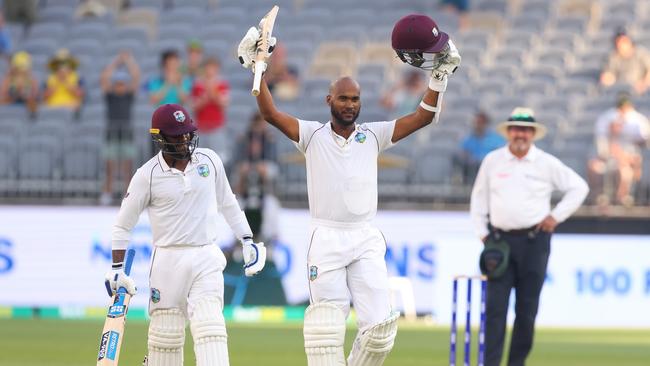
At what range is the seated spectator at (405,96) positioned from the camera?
20.6 metres

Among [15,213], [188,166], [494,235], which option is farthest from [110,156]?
[188,166]

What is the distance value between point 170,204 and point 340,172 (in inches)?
43.3

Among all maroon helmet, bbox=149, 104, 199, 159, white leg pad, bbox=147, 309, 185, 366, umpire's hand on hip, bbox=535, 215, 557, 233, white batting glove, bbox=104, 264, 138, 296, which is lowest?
white leg pad, bbox=147, 309, 185, 366

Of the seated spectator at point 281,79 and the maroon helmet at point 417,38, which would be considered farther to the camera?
the seated spectator at point 281,79

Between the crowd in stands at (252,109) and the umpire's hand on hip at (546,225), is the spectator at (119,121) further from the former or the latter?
the umpire's hand on hip at (546,225)

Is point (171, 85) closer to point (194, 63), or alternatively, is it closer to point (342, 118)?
point (194, 63)

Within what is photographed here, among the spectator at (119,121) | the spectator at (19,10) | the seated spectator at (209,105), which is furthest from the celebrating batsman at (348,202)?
the spectator at (19,10)

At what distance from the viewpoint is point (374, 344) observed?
9266mm

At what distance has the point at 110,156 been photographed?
19.5 m

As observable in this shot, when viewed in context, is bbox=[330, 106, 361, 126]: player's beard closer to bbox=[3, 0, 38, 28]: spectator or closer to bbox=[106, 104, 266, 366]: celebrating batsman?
bbox=[106, 104, 266, 366]: celebrating batsman

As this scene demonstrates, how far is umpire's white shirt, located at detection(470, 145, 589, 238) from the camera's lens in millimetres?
11953

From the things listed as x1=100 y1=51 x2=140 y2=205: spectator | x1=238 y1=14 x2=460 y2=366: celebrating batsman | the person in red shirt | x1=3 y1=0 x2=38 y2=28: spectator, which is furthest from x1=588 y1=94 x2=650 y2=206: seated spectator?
x1=238 y1=14 x2=460 y2=366: celebrating batsman

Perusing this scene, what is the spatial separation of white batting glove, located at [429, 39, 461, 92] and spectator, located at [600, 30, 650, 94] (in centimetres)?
1315

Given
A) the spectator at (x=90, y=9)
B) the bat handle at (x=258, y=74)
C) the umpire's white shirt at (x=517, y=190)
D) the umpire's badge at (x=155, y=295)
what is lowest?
the umpire's badge at (x=155, y=295)
